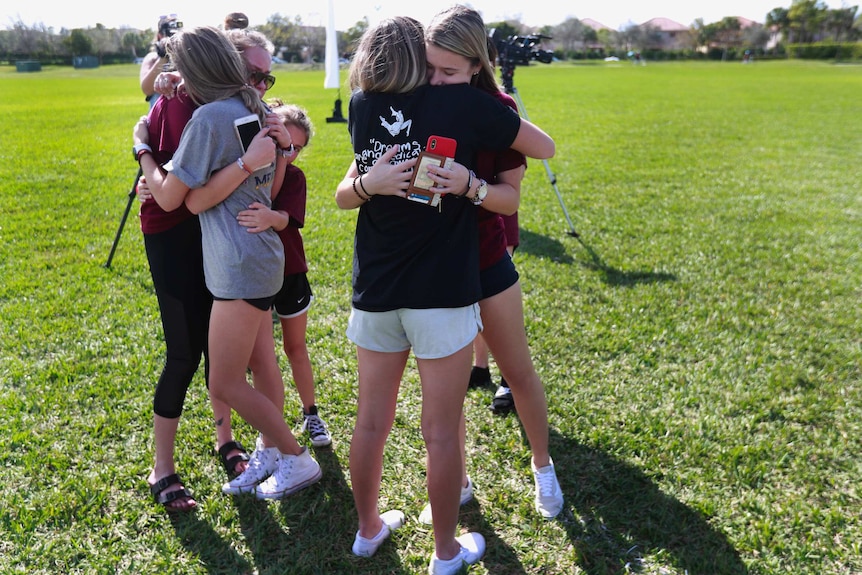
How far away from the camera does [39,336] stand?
13.7 ft

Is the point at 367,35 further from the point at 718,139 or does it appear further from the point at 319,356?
the point at 718,139

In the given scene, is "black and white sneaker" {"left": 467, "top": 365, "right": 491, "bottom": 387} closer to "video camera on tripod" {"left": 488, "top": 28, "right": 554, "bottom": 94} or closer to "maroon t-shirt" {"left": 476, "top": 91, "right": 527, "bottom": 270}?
"maroon t-shirt" {"left": 476, "top": 91, "right": 527, "bottom": 270}

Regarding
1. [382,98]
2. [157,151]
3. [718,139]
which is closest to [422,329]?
[382,98]

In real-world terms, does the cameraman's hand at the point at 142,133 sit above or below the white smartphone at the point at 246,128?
below

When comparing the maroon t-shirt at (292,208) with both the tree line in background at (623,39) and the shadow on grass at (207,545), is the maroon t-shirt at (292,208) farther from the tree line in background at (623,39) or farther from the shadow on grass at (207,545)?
the tree line in background at (623,39)

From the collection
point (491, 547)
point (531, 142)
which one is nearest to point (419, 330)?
point (531, 142)

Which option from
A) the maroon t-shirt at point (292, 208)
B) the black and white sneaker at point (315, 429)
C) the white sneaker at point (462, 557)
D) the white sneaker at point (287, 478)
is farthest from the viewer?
the black and white sneaker at point (315, 429)

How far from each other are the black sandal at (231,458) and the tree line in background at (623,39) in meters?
55.1

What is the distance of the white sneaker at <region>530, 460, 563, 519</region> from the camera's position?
2723 millimetres

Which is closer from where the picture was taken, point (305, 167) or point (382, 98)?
point (382, 98)

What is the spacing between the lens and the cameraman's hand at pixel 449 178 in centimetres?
183

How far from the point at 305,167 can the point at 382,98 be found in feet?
27.1

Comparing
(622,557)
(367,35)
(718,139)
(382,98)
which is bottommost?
(622,557)

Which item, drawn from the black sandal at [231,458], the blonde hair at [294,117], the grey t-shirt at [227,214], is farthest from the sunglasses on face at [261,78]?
the black sandal at [231,458]
